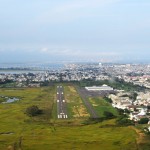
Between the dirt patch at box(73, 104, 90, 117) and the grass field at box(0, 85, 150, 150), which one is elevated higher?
the grass field at box(0, 85, 150, 150)

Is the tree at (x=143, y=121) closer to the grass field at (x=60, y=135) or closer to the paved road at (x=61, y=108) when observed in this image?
the grass field at (x=60, y=135)

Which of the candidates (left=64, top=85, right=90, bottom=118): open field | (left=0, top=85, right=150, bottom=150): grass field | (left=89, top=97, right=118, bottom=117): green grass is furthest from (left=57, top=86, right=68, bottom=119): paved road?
(left=89, top=97, right=118, bottom=117): green grass

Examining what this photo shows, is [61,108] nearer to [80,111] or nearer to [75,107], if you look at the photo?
[75,107]

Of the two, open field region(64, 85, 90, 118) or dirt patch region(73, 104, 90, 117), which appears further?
open field region(64, 85, 90, 118)

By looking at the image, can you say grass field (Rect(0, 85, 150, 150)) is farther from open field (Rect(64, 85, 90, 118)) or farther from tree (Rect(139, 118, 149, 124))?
tree (Rect(139, 118, 149, 124))

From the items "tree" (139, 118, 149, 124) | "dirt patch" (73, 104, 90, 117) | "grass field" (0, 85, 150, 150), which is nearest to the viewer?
"grass field" (0, 85, 150, 150)

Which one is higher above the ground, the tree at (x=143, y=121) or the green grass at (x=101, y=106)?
the tree at (x=143, y=121)

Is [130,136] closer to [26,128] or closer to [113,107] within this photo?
[26,128]

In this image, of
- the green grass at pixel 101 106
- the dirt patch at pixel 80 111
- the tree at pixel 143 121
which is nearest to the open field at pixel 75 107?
the dirt patch at pixel 80 111

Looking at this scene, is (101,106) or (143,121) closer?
(143,121)

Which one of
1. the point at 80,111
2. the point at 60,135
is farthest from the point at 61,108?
the point at 60,135

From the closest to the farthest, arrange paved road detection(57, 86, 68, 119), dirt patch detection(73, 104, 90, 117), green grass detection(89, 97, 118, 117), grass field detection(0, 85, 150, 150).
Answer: grass field detection(0, 85, 150, 150) → paved road detection(57, 86, 68, 119) → dirt patch detection(73, 104, 90, 117) → green grass detection(89, 97, 118, 117)
